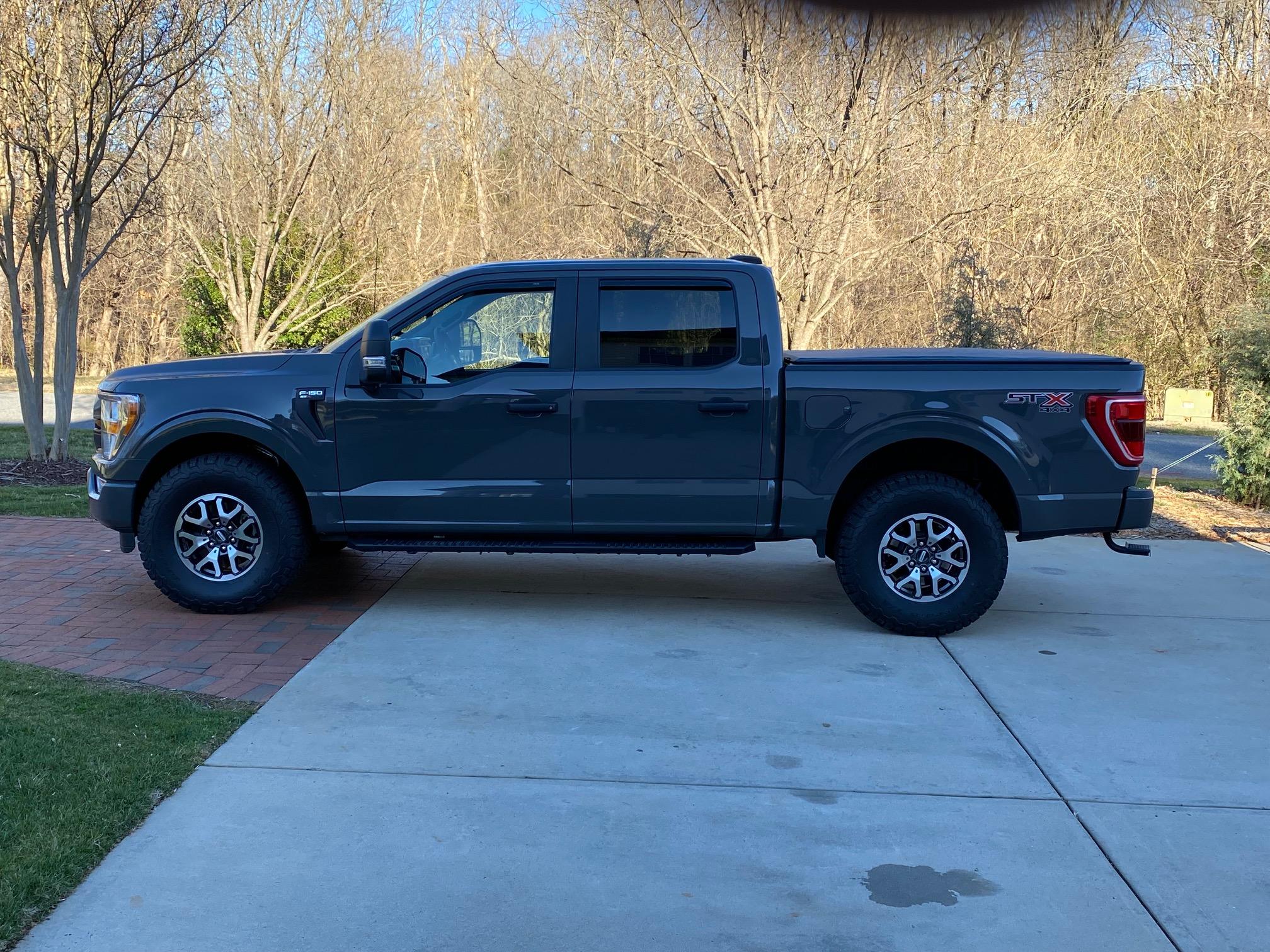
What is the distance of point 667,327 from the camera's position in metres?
6.29

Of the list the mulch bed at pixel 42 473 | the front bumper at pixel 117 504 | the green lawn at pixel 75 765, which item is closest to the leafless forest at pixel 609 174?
the mulch bed at pixel 42 473

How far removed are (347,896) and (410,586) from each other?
391 cm

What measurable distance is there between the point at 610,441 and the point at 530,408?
47cm

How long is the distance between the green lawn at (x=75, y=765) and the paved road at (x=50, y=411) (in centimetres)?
1192

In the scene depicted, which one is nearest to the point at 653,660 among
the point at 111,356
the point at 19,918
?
the point at 19,918

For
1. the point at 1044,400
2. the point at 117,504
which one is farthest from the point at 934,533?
the point at 117,504

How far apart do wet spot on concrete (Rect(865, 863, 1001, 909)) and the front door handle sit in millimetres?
3311

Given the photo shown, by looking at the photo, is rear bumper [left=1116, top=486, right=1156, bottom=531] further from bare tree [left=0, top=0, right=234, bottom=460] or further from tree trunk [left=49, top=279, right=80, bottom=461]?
tree trunk [left=49, top=279, right=80, bottom=461]

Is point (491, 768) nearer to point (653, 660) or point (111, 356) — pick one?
point (653, 660)

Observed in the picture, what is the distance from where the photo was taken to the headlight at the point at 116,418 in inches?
245

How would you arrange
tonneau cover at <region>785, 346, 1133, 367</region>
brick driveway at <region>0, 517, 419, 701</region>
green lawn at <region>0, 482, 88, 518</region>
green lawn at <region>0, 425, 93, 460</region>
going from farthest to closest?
1. green lawn at <region>0, 425, 93, 460</region>
2. green lawn at <region>0, 482, 88, 518</region>
3. tonneau cover at <region>785, 346, 1133, 367</region>
4. brick driveway at <region>0, 517, 419, 701</region>

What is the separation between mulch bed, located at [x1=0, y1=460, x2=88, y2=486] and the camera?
1070 centimetres

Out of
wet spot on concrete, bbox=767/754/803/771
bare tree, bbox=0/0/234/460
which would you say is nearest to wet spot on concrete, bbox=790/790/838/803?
wet spot on concrete, bbox=767/754/803/771

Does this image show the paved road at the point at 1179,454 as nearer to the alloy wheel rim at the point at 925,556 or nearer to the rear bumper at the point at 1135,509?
the rear bumper at the point at 1135,509
